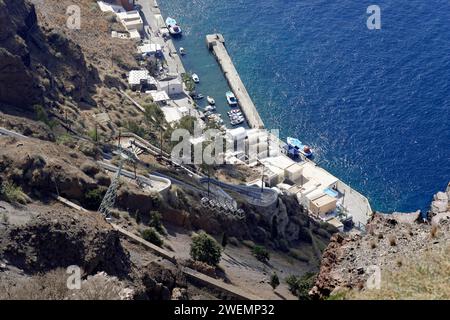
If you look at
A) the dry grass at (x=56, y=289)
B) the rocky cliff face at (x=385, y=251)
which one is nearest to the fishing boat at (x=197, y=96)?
the rocky cliff face at (x=385, y=251)

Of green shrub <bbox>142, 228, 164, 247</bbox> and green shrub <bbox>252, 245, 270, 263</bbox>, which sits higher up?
green shrub <bbox>252, 245, 270, 263</bbox>

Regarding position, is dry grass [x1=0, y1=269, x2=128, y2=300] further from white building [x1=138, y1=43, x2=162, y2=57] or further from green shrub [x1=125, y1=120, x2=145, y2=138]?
white building [x1=138, y1=43, x2=162, y2=57]

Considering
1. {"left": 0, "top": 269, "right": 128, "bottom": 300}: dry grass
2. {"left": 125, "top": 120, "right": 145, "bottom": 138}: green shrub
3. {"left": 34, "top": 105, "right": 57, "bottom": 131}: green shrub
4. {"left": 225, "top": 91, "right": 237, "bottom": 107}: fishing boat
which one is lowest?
{"left": 0, "top": 269, "right": 128, "bottom": 300}: dry grass

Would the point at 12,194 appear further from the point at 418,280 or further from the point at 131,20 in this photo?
the point at 131,20

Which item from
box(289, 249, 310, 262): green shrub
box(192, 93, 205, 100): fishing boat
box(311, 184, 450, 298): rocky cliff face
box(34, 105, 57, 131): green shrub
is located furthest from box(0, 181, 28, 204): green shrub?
box(192, 93, 205, 100): fishing boat

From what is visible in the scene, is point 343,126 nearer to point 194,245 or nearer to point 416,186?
point 416,186

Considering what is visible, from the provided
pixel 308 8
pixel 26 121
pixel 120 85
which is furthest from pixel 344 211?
pixel 308 8

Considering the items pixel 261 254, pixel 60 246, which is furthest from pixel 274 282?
pixel 60 246
